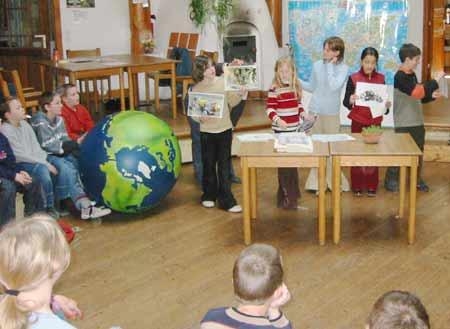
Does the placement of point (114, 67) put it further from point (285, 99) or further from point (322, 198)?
point (322, 198)

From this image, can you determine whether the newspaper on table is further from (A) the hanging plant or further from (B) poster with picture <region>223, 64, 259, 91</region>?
(A) the hanging plant

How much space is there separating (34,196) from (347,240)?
229cm

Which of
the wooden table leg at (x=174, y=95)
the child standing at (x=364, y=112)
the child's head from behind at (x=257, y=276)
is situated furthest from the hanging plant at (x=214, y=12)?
the child's head from behind at (x=257, y=276)

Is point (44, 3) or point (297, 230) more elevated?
point (44, 3)

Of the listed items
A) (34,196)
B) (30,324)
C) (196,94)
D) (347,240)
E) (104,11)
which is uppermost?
(104,11)

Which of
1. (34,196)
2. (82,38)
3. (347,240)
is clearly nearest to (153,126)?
(34,196)

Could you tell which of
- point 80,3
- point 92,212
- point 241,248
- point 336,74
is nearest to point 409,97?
point 336,74

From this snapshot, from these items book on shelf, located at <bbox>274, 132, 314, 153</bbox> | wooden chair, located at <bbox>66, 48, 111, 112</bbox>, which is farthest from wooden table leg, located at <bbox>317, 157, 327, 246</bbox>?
wooden chair, located at <bbox>66, 48, 111, 112</bbox>

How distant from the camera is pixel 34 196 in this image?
4832 mm

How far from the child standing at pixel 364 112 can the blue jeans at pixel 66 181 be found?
2293 millimetres

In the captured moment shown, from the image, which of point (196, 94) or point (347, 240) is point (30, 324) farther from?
point (196, 94)

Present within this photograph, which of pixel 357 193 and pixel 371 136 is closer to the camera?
pixel 371 136

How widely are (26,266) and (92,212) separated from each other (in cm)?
348

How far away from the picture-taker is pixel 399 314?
170cm
